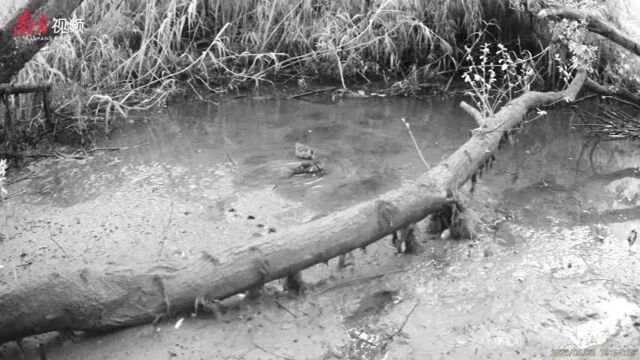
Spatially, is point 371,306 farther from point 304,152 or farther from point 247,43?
point 247,43

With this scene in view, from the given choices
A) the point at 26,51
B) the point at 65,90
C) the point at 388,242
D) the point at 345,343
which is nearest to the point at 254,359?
the point at 345,343

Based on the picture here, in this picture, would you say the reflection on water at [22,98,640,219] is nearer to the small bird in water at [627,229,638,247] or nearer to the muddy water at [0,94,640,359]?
the muddy water at [0,94,640,359]

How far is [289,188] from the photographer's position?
12.3 ft

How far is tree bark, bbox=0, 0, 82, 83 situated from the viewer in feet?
9.20

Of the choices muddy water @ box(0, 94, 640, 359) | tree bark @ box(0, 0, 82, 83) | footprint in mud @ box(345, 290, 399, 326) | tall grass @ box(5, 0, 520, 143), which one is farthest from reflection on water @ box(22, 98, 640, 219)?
tree bark @ box(0, 0, 82, 83)

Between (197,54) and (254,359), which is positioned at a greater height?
(197,54)

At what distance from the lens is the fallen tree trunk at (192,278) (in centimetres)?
240

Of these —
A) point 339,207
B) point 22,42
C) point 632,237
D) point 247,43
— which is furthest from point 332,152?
point 22,42

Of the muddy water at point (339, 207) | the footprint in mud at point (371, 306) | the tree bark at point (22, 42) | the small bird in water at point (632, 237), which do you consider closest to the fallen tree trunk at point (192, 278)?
the muddy water at point (339, 207)

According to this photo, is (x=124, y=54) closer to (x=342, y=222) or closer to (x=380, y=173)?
(x=380, y=173)

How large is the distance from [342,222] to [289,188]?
3.13 ft

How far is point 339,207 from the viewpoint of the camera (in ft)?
11.6

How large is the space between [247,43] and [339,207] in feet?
7.59

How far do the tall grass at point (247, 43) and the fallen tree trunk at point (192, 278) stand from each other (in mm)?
2303
